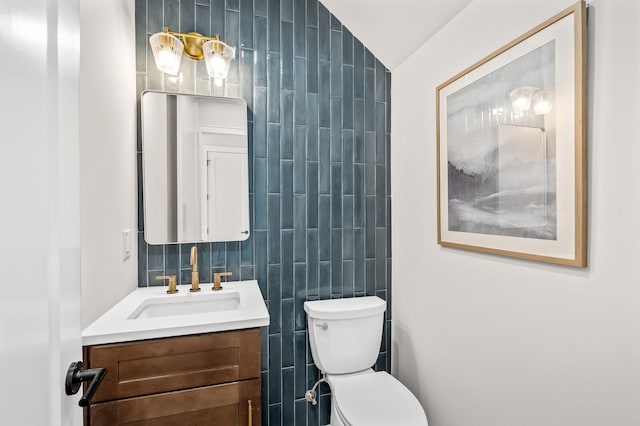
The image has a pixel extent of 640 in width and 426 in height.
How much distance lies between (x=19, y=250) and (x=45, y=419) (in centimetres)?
30

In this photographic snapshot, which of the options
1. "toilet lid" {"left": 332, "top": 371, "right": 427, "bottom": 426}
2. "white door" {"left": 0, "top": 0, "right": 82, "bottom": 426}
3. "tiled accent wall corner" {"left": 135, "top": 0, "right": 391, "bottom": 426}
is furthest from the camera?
"tiled accent wall corner" {"left": 135, "top": 0, "right": 391, "bottom": 426}

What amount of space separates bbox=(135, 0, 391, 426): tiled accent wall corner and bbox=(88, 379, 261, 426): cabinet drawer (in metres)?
0.57

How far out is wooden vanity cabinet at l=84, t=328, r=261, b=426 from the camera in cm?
109

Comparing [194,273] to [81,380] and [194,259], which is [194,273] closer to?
[194,259]

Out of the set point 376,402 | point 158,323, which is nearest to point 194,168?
point 158,323

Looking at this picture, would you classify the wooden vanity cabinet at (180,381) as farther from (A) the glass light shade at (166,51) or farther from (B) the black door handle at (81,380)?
(A) the glass light shade at (166,51)

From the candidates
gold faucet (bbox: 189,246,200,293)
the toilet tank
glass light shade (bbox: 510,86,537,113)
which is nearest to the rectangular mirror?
gold faucet (bbox: 189,246,200,293)

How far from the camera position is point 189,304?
155 centimetres

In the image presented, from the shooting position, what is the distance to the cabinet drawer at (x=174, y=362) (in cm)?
109

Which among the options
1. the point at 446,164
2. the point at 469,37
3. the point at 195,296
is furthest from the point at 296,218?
the point at 469,37

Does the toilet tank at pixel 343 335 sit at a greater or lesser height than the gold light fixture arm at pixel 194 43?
lesser

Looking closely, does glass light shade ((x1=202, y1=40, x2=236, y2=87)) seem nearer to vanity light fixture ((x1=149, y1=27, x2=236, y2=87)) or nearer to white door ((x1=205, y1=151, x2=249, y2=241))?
vanity light fixture ((x1=149, y1=27, x2=236, y2=87))

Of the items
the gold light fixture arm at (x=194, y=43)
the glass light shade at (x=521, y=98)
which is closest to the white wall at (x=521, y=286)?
the glass light shade at (x=521, y=98)

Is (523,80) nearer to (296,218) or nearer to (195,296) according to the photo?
(296,218)
